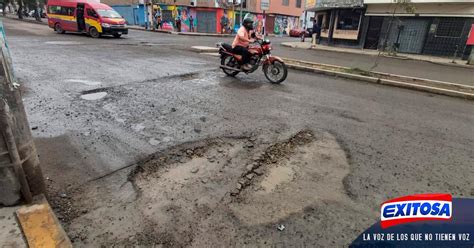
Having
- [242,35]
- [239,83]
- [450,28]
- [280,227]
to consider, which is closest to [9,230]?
[280,227]

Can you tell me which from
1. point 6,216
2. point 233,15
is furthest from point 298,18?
point 6,216

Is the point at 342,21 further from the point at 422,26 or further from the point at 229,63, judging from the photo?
the point at 229,63

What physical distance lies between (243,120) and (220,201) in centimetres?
239

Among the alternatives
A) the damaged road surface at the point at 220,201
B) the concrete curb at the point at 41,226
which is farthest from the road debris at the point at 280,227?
the concrete curb at the point at 41,226

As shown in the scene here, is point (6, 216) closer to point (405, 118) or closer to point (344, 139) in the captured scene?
point (344, 139)

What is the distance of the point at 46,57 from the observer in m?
10.6

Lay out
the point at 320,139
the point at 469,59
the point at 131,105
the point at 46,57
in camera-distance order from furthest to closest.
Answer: the point at 469,59
the point at 46,57
the point at 131,105
the point at 320,139

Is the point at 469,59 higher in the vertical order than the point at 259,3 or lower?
lower

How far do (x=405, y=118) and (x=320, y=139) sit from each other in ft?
8.08

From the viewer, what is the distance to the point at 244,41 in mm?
8266

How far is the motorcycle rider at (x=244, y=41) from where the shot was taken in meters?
8.10

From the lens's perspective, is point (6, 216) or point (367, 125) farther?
point (367, 125)

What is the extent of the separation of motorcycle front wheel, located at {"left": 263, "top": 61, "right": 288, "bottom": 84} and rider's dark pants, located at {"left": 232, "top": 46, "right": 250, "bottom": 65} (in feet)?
1.87

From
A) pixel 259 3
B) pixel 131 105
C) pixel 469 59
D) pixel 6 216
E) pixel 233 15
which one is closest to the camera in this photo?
pixel 6 216
